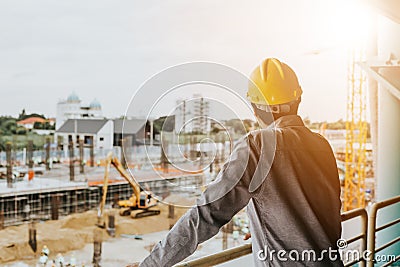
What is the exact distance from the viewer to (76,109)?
2182 mm

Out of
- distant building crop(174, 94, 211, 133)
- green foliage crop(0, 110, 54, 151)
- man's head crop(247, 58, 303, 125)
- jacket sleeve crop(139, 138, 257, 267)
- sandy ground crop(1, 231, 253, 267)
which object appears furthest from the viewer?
sandy ground crop(1, 231, 253, 267)

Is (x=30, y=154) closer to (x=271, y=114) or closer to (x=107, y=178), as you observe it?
(x=107, y=178)

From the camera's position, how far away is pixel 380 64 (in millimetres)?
2969

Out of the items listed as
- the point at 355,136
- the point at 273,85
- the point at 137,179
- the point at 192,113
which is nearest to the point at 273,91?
the point at 273,85

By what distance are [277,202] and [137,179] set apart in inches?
33.9

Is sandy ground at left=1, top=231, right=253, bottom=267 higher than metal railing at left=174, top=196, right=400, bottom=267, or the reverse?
metal railing at left=174, top=196, right=400, bottom=267

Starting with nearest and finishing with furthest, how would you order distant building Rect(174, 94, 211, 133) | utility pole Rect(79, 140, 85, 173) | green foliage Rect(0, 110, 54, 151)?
distant building Rect(174, 94, 211, 133)
green foliage Rect(0, 110, 54, 151)
utility pole Rect(79, 140, 85, 173)

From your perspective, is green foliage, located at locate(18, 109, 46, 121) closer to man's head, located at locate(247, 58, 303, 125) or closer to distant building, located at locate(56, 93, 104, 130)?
distant building, located at locate(56, 93, 104, 130)

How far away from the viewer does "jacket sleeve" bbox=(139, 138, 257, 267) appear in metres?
0.90

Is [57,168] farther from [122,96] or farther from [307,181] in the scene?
[307,181]

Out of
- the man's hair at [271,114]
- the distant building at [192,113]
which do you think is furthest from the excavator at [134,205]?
the man's hair at [271,114]

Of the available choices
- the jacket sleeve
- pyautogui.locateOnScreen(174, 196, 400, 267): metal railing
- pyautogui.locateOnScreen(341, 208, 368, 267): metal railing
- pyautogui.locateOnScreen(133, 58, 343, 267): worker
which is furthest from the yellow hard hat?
pyautogui.locateOnScreen(341, 208, 368, 267): metal railing

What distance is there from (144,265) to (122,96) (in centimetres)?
136

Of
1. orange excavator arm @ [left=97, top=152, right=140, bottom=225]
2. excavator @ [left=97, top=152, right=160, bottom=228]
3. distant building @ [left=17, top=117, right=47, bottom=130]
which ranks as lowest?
excavator @ [left=97, top=152, right=160, bottom=228]
